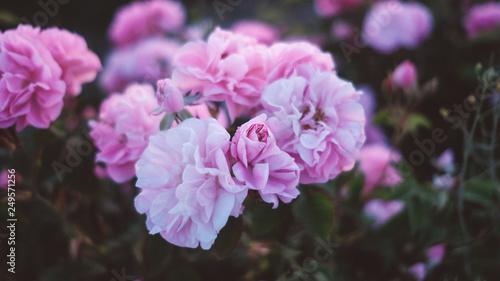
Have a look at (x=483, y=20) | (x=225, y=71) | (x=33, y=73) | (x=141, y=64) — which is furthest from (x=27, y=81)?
(x=483, y=20)

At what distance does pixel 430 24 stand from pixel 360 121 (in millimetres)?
1129

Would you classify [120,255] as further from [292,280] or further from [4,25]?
[4,25]

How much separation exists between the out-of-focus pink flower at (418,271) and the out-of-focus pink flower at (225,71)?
0.52 metres

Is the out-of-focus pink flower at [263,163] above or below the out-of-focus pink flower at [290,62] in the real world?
below

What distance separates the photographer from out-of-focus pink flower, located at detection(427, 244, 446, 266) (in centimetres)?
84

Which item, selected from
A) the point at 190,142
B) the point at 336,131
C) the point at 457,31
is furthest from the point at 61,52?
the point at 457,31

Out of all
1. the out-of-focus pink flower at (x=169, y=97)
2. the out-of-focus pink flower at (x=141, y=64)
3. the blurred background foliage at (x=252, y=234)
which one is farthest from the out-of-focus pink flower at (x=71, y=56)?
the out-of-focus pink flower at (x=141, y=64)

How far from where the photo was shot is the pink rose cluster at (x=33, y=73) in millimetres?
580

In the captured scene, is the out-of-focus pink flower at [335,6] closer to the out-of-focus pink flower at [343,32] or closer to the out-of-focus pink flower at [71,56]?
the out-of-focus pink flower at [343,32]

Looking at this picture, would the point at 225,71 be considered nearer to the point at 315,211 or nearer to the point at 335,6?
the point at 315,211

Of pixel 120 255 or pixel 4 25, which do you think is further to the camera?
pixel 4 25

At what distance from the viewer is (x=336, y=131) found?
54 cm

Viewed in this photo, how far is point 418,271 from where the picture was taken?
2.69 feet

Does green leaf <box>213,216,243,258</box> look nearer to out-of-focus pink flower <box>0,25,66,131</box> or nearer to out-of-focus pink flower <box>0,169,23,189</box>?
out-of-focus pink flower <box>0,25,66,131</box>
